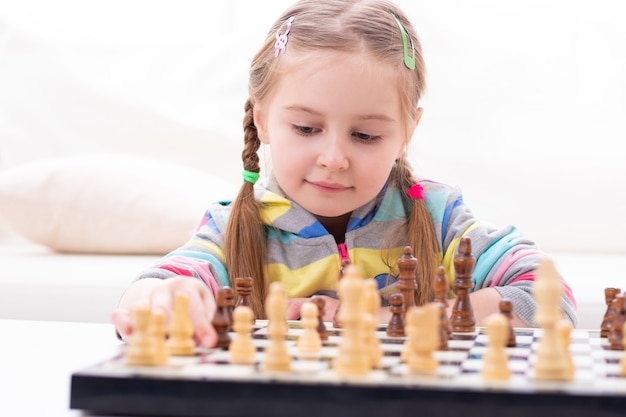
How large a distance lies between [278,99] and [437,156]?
3.60 ft

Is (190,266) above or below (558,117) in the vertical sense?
below

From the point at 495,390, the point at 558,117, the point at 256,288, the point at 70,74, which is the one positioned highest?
the point at 70,74

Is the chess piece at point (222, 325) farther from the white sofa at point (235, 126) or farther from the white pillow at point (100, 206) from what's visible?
the white pillow at point (100, 206)

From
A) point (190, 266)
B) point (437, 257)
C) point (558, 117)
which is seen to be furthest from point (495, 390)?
point (558, 117)

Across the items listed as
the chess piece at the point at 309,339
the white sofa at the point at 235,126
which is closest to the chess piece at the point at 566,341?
the chess piece at the point at 309,339

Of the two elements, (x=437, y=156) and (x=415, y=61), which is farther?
(x=437, y=156)

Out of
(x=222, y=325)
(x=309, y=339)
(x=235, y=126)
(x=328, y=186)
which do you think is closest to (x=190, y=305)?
(x=222, y=325)

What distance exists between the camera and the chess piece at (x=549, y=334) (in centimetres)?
84

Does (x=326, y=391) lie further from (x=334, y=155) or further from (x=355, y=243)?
(x=355, y=243)

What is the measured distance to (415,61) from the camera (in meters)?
1.77

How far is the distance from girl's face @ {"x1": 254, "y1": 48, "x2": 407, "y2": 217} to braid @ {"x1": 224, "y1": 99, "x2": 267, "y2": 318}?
10 centimetres

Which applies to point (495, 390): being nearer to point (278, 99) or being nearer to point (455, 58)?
point (278, 99)

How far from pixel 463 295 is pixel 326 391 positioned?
48 centimetres

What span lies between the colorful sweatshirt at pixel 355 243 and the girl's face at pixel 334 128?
0.08 meters
